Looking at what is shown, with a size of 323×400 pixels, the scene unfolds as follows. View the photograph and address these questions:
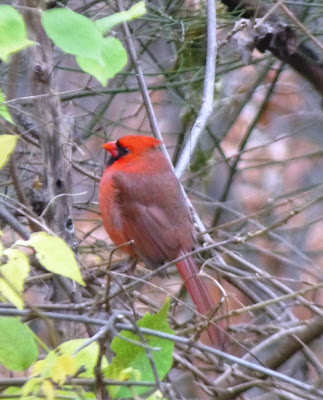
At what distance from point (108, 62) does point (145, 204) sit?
72.7 inches

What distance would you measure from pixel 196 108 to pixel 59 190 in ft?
4.83

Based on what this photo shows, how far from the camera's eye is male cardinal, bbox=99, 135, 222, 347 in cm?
299

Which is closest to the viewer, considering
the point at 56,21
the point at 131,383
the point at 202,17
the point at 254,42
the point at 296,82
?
the point at 56,21

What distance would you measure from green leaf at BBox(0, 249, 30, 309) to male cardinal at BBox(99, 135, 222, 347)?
1.68 metres

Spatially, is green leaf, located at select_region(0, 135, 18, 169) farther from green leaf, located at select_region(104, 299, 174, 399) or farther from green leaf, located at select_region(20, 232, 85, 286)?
green leaf, located at select_region(104, 299, 174, 399)

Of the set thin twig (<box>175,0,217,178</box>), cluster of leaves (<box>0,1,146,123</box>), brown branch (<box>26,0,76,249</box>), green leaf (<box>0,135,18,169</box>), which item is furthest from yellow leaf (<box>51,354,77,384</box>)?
thin twig (<box>175,0,217,178</box>)

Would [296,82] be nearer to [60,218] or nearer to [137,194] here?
[137,194]

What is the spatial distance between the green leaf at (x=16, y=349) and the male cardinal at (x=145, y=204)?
1.56m

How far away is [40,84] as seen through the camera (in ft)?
7.46

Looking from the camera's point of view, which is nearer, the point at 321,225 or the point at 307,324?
the point at 307,324

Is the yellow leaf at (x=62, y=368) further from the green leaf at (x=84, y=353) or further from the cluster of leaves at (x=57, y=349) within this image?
the green leaf at (x=84, y=353)

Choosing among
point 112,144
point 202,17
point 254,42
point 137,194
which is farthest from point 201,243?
point 202,17

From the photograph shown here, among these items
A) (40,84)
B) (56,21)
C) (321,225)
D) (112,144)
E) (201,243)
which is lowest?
(321,225)

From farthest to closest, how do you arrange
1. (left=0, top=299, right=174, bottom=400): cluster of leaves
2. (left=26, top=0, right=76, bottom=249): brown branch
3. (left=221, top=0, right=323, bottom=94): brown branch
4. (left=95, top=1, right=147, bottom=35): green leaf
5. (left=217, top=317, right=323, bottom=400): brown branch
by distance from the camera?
(left=221, top=0, right=323, bottom=94): brown branch
(left=26, top=0, right=76, bottom=249): brown branch
(left=217, top=317, right=323, bottom=400): brown branch
(left=95, top=1, right=147, bottom=35): green leaf
(left=0, top=299, right=174, bottom=400): cluster of leaves
